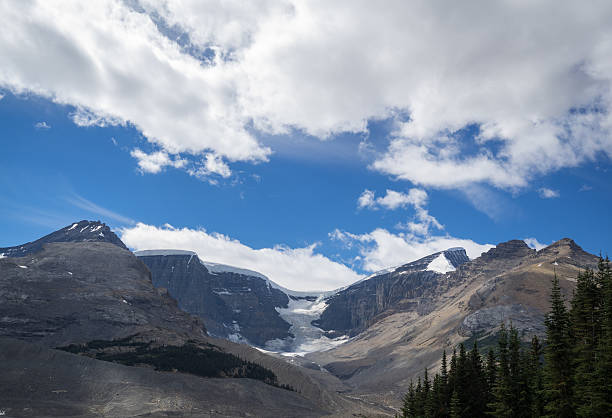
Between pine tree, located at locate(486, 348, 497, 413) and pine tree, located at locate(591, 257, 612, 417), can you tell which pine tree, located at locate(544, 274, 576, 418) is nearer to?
pine tree, located at locate(591, 257, 612, 417)

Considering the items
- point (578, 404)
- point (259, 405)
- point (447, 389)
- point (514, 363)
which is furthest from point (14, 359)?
point (578, 404)

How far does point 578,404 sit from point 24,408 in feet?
385

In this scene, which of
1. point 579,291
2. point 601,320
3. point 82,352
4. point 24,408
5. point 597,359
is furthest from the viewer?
point 82,352

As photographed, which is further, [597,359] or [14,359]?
[14,359]

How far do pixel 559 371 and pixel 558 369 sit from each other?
278mm

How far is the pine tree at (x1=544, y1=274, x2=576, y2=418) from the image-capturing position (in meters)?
45.8

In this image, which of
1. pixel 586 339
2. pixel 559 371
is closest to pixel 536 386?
pixel 559 371

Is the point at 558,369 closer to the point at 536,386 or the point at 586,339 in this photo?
the point at 586,339

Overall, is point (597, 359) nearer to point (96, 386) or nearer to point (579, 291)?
point (579, 291)

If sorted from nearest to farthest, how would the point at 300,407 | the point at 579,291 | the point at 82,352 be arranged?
the point at 579,291 < the point at 300,407 < the point at 82,352

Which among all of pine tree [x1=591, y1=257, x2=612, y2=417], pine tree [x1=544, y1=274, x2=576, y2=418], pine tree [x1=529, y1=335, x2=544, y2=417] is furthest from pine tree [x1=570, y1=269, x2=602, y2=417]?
pine tree [x1=529, y1=335, x2=544, y2=417]

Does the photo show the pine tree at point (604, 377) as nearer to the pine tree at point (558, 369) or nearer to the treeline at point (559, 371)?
the treeline at point (559, 371)

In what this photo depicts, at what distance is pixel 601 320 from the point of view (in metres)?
47.5

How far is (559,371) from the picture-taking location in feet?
155
